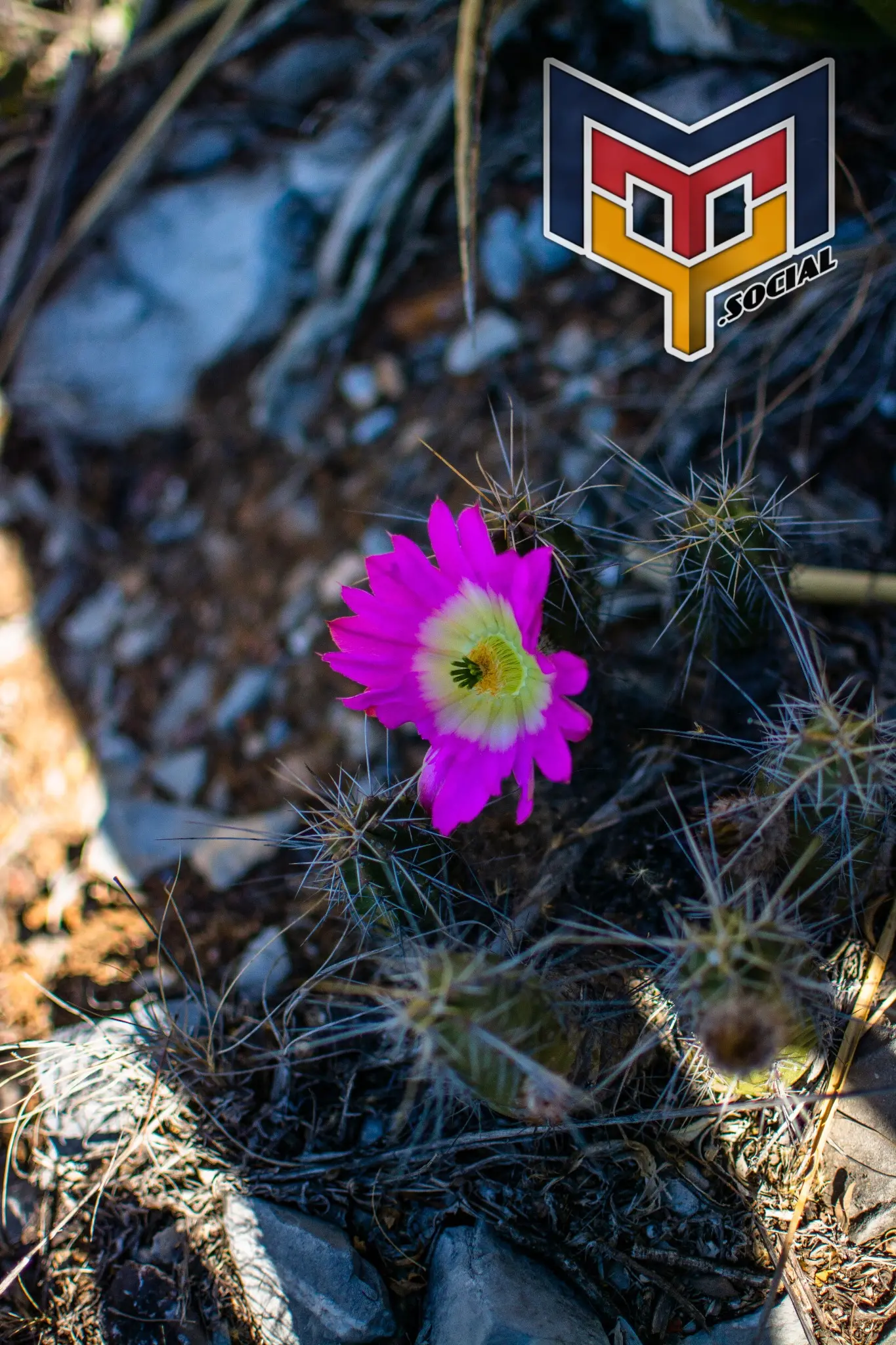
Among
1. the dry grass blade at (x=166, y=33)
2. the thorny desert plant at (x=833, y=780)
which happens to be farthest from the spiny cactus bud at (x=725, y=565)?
the dry grass blade at (x=166, y=33)

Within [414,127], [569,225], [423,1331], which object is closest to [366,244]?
[414,127]

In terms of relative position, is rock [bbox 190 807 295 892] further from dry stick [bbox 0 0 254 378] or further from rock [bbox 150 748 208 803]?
dry stick [bbox 0 0 254 378]

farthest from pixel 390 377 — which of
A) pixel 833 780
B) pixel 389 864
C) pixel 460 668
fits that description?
pixel 833 780

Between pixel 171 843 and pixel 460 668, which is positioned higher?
pixel 460 668

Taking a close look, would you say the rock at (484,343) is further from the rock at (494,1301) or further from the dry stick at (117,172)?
the rock at (494,1301)

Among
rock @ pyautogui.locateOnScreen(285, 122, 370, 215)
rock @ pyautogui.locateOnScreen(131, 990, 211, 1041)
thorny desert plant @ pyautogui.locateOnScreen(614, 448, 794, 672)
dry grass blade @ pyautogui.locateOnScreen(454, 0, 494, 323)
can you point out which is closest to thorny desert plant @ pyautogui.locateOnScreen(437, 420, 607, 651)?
thorny desert plant @ pyautogui.locateOnScreen(614, 448, 794, 672)

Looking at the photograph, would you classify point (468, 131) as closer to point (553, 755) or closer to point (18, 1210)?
point (553, 755)
